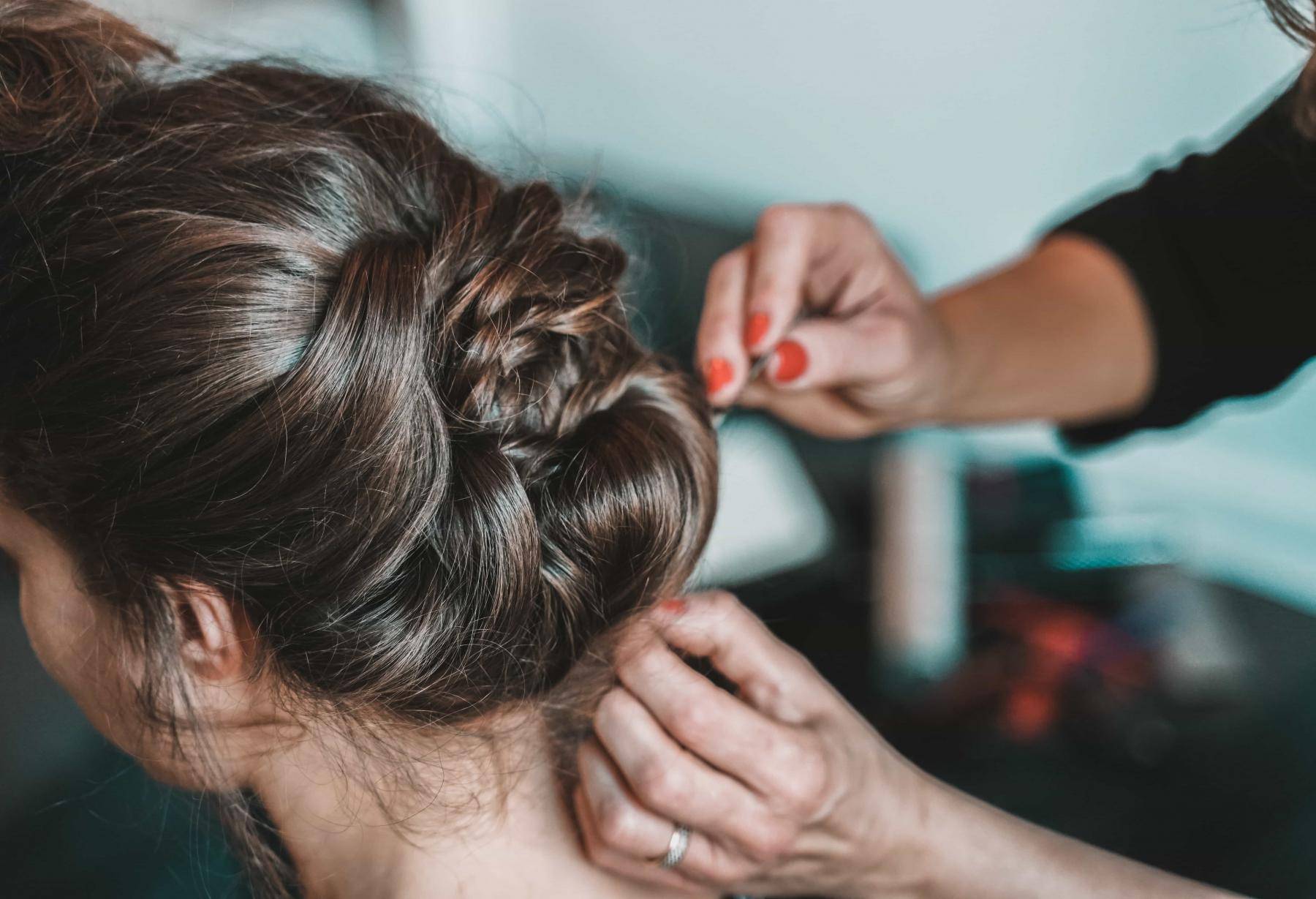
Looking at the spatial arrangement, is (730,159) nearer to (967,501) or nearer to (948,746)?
(967,501)

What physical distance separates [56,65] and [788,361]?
0.59 m

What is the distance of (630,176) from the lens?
196 centimetres

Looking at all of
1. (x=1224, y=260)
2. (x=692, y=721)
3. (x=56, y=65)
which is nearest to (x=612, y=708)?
(x=692, y=721)

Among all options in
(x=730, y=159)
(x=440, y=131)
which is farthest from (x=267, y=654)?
(x=730, y=159)

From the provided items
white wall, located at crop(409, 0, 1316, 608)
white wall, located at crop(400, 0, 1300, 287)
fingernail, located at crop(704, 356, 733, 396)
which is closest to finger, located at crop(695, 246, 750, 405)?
fingernail, located at crop(704, 356, 733, 396)

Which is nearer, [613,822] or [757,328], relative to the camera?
[613,822]

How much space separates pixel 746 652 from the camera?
2.25 ft

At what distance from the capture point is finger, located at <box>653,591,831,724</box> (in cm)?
68

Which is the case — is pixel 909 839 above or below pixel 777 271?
below

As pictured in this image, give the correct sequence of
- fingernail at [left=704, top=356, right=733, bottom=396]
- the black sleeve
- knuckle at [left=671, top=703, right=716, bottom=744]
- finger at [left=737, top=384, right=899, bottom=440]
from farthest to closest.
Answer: finger at [left=737, top=384, right=899, bottom=440]
the black sleeve
fingernail at [left=704, top=356, right=733, bottom=396]
knuckle at [left=671, top=703, right=716, bottom=744]

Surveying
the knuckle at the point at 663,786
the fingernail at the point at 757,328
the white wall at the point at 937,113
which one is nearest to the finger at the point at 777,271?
the fingernail at the point at 757,328

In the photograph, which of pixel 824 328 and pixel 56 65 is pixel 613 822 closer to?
pixel 824 328

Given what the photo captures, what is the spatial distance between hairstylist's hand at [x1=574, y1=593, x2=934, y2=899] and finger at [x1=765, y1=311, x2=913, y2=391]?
25 cm

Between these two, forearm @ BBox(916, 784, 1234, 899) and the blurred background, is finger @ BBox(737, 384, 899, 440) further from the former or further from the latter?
forearm @ BBox(916, 784, 1234, 899)
